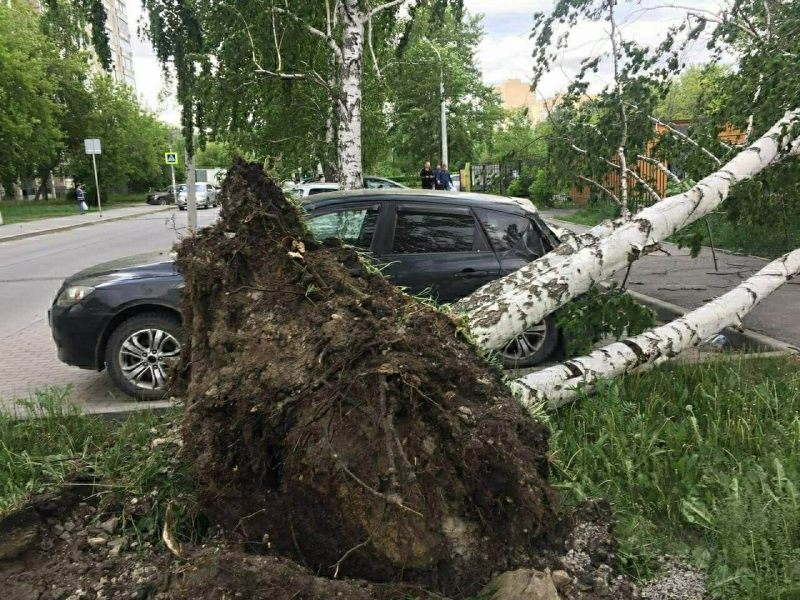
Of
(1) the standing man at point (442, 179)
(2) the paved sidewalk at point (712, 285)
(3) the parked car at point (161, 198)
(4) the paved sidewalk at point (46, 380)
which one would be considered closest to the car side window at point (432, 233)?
(2) the paved sidewalk at point (712, 285)

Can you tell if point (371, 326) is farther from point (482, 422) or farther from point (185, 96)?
point (185, 96)

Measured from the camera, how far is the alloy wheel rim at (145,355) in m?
5.28

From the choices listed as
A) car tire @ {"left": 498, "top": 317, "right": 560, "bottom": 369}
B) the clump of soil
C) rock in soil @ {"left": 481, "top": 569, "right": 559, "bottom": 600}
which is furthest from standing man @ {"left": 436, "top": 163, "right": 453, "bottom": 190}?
rock in soil @ {"left": 481, "top": 569, "right": 559, "bottom": 600}

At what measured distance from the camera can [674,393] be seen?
14.3ft

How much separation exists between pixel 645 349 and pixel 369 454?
273 centimetres

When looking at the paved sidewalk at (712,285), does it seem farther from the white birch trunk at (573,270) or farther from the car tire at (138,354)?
the car tire at (138,354)

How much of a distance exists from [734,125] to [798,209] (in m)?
1.10

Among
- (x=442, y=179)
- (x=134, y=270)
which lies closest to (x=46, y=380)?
(x=134, y=270)

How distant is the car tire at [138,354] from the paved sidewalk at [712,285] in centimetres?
488

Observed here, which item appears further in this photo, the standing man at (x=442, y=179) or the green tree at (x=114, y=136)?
the green tree at (x=114, y=136)

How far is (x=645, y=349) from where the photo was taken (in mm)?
4375

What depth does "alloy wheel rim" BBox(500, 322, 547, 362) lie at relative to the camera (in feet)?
19.8

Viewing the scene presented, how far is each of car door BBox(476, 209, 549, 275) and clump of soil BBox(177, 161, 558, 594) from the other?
341 centimetres

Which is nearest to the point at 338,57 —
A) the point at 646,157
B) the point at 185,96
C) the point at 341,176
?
the point at 341,176
